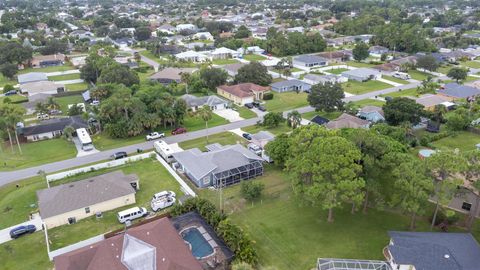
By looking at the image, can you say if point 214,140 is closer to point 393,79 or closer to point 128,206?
point 128,206

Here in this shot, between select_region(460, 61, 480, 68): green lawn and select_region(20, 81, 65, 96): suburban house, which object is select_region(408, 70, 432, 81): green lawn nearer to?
select_region(460, 61, 480, 68): green lawn

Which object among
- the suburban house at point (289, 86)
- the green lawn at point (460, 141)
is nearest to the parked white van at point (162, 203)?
the green lawn at point (460, 141)

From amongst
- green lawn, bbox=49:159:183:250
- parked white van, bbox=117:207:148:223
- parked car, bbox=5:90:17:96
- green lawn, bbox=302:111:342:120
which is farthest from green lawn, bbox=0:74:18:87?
green lawn, bbox=302:111:342:120

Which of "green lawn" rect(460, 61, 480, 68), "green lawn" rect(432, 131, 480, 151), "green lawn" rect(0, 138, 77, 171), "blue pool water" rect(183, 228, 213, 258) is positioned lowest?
"green lawn" rect(0, 138, 77, 171)

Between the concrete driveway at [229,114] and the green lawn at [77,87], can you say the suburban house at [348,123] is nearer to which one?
the concrete driveway at [229,114]

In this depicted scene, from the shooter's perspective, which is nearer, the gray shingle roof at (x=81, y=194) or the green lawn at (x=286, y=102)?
the gray shingle roof at (x=81, y=194)

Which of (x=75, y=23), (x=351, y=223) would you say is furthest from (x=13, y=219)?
(x=75, y=23)

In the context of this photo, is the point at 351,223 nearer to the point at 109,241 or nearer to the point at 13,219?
the point at 109,241
